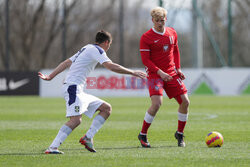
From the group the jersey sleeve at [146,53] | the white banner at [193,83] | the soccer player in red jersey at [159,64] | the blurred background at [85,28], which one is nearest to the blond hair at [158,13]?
the soccer player in red jersey at [159,64]

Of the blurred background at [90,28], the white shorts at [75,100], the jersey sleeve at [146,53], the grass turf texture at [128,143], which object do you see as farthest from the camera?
the blurred background at [90,28]

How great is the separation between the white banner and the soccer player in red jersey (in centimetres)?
1798

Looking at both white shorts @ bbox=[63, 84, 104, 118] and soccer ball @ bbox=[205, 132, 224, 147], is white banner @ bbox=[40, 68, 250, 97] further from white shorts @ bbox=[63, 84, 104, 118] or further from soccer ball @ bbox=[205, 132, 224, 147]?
white shorts @ bbox=[63, 84, 104, 118]

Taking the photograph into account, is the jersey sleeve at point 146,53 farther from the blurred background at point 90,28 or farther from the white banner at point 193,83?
the blurred background at point 90,28

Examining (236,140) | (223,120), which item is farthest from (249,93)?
(236,140)

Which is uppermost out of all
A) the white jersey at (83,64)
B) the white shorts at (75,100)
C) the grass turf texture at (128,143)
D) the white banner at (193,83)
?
the white jersey at (83,64)

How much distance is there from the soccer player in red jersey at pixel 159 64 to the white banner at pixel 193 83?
18.0 metres

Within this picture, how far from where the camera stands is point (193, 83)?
88.7 ft

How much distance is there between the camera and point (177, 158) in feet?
23.7

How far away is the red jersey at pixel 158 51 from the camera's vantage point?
28.3 feet

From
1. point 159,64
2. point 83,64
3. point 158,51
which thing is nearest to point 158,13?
point 158,51

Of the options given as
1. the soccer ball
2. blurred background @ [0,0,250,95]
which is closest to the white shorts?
the soccer ball

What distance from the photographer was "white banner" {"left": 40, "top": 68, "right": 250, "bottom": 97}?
26.9 metres

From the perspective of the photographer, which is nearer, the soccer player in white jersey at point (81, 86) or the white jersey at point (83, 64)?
the soccer player in white jersey at point (81, 86)
